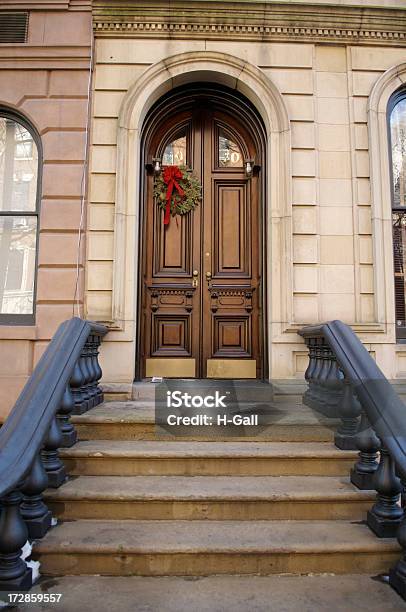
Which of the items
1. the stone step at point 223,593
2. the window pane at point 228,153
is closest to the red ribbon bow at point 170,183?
the window pane at point 228,153

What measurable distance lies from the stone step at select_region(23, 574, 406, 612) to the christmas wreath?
4.05 m

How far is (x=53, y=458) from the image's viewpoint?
3094 mm

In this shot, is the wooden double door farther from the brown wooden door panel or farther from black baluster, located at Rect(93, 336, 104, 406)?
black baluster, located at Rect(93, 336, 104, 406)

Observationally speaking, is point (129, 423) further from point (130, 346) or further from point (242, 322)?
point (242, 322)

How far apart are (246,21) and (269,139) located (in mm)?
1497

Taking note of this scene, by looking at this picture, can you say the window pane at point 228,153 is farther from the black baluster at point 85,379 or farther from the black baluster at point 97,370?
the black baluster at point 85,379

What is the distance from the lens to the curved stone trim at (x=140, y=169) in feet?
16.5

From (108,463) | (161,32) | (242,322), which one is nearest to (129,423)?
(108,463)

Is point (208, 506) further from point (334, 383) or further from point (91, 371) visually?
point (91, 371)

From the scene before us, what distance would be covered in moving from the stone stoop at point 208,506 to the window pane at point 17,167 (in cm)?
300

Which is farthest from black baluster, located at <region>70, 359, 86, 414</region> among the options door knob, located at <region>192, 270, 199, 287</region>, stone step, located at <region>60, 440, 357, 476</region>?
door knob, located at <region>192, 270, 199, 287</region>

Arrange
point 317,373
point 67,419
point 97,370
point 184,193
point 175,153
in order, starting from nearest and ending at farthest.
A: 1. point 67,419
2. point 317,373
3. point 97,370
4. point 184,193
5. point 175,153

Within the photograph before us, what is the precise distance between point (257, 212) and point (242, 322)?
142 centimetres

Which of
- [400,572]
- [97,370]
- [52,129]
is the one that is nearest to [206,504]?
[400,572]
